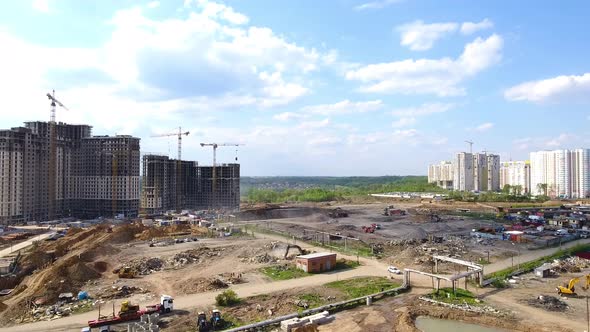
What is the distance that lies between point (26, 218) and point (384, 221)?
54765mm

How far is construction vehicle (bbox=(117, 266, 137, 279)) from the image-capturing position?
29.7 meters

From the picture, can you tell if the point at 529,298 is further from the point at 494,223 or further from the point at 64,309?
the point at 494,223

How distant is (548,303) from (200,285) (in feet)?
67.8

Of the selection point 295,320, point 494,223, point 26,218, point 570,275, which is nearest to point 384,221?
point 494,223

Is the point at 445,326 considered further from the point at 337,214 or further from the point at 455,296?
the point at 337,214

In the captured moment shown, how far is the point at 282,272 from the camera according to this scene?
30.6 meters

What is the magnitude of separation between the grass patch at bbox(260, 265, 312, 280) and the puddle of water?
395 inches

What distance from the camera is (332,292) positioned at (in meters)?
25.6

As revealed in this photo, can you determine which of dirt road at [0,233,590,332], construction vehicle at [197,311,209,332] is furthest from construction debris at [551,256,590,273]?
construction vehicle at [197,311,209,332]

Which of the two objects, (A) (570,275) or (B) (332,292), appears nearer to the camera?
(B) (332,292)

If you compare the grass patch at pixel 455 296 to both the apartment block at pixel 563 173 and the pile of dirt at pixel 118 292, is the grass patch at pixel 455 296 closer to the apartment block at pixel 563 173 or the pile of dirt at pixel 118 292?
the pile of dirt at pixel 118 292

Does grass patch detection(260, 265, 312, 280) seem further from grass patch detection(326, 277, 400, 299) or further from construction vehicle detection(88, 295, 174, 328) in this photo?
construction vehicle detection(88, 295, 174, 328)

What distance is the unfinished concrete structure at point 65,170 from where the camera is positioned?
62719 mm

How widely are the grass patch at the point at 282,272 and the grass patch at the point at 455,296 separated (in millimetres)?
9142
